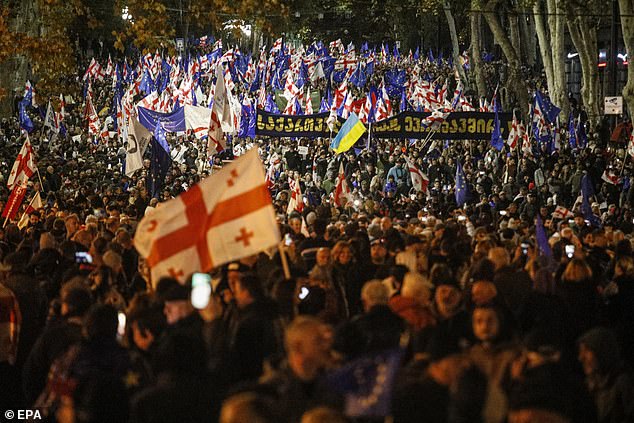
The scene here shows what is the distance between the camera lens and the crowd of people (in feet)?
17.2

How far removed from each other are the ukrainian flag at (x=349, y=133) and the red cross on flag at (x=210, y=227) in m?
14.4

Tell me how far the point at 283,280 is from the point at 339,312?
1.18m

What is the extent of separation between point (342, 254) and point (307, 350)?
4659mm

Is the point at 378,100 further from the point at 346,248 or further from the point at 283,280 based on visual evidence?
the point at 283,280

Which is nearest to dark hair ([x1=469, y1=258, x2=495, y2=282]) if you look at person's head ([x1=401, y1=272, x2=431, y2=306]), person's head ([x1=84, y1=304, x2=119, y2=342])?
person's head ([x1=401, y1=272, x2=431, y2=306])

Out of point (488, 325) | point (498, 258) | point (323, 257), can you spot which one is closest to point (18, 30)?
point (323, 257)

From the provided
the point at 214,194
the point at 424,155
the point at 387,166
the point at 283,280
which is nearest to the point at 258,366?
the point at 283,280

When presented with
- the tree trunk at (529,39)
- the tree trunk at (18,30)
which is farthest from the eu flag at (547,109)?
the tree trunk at (529,39)

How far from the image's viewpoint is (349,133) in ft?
74.3

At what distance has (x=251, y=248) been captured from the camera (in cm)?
798

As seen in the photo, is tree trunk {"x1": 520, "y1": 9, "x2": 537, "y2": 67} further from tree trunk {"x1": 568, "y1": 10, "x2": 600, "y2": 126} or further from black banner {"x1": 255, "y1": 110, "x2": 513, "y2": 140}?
black banner {"x1": 255, "y1": 110, "x2": 513, "y2": 140}

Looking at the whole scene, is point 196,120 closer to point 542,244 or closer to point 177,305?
point 542,244

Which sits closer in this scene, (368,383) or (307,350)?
(368,383)

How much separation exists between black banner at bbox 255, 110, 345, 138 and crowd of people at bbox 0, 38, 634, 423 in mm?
9495
